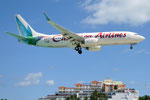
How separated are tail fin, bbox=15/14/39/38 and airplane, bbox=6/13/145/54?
76cm

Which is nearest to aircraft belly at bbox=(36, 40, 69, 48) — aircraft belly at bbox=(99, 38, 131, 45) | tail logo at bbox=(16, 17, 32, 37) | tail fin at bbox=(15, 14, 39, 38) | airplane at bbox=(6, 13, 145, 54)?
airplane at bbox=(6, 13, 145, 54)

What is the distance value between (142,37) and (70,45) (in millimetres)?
17567

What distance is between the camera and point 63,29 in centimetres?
6656

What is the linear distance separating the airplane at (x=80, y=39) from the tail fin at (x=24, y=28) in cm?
76

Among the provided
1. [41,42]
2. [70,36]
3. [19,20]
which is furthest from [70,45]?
[19,20]

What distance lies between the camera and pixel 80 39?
69750mm

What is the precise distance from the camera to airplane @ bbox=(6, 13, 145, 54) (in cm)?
6681

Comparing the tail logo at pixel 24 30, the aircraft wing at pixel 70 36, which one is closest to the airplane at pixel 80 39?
the aircraft wing at pixel 70 36

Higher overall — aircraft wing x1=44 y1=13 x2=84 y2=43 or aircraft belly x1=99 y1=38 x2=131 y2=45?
aircraft wing x1=44 y1=13 x2=84 y2=43

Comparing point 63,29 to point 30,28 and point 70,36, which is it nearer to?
point 70,36

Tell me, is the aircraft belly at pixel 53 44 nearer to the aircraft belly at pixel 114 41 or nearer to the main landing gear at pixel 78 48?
the main landing gear at pixel 78 48

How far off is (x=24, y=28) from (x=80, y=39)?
63.8ft

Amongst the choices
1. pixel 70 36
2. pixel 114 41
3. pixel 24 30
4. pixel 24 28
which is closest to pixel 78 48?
pixel 70 36

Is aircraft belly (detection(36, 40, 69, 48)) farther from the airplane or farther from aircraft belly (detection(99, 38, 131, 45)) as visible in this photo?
aircraft belly (detection(99, 38, 131, 45))
